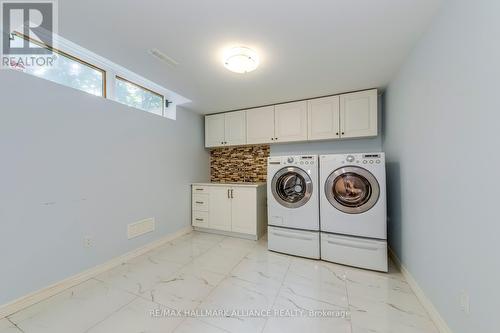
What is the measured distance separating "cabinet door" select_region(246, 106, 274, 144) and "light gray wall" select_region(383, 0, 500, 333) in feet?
5.67

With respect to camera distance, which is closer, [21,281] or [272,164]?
[21,281]

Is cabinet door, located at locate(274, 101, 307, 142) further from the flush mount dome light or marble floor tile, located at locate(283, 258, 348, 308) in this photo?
marble floor tile, located at locate(283, 258, 348, 308)

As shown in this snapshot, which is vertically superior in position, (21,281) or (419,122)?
(419,122)

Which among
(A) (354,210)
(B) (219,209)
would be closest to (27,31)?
(B) (219,209)

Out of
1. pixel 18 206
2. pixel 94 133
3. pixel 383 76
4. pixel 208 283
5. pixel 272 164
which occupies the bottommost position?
pixel 208 283

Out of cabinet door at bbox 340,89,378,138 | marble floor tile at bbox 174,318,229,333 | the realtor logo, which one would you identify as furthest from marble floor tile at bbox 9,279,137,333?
cabinet door at bbox 340,89,378,138

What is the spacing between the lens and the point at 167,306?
1545 millimetres

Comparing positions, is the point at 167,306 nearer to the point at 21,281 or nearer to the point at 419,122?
the point at 21,281

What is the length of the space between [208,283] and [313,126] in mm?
2367

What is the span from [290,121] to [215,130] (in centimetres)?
138

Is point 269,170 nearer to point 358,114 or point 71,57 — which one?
point 358,114

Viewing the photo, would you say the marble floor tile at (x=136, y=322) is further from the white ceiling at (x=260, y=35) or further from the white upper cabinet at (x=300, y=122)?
the white upper cabinet at (x=300, y=122)

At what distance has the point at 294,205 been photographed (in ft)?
8.14

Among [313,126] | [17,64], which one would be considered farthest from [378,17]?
[17,64]
